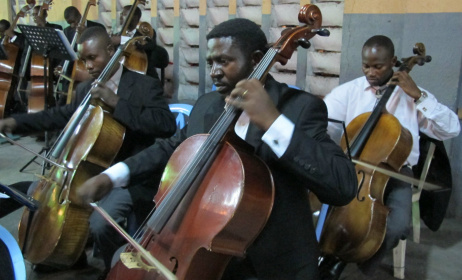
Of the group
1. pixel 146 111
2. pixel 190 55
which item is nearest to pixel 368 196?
pixel 146 111

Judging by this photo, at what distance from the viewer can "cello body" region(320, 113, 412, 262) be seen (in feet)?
8.13

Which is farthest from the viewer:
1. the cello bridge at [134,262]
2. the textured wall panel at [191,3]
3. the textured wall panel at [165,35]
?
the textured wall panel at [165,35]

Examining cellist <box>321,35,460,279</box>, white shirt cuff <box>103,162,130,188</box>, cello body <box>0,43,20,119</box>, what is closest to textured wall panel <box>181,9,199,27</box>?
cello body <box>0,43,20,119</box>

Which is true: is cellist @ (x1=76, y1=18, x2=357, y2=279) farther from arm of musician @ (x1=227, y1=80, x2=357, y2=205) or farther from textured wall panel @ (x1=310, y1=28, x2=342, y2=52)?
textured wall panel @ (x1=310, y1=28, x2=342, y2=52)

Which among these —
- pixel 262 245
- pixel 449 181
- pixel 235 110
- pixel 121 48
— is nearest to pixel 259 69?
pixel 235 110

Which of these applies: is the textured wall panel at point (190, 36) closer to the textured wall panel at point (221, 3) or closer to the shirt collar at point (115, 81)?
the textured wall panel at point (221, 3)

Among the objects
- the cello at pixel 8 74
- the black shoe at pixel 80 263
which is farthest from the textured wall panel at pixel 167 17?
the black shoe at pixel 80 263

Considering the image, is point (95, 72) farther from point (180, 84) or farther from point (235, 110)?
point (180, 84)

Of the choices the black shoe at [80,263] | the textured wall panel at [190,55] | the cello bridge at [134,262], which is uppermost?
the textured wall panel at [190,55]

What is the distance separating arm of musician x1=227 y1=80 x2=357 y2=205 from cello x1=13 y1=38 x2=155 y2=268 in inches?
58.0

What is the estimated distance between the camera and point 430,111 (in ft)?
9.64

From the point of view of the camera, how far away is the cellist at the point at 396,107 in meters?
2.82

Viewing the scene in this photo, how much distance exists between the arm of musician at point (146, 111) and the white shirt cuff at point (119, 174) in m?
0.81

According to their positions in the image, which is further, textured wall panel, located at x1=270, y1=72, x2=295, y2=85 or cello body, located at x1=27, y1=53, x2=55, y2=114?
cello body, located at x1=27, y1=53, x2=55, y2=114
